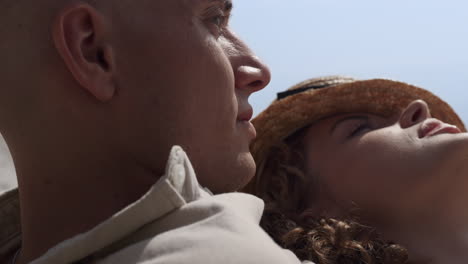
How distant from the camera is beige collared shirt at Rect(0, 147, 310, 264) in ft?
2.67

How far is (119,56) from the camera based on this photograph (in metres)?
1.04

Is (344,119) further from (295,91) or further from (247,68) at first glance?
(247,68)

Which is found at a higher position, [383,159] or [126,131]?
[126,131]

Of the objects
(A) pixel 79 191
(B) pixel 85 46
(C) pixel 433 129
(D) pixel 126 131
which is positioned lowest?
(C) pixel 433 129

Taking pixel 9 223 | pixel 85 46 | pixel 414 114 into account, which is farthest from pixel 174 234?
pixel 414 114

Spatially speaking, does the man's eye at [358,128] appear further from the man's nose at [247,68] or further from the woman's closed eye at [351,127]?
the man's nose at [247,68]

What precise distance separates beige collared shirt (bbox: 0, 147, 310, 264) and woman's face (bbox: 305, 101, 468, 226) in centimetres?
103

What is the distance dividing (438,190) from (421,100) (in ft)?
1.48

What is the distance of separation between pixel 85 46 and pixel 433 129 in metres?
1.35

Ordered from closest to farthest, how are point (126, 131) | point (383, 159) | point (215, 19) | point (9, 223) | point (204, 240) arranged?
point (204, 240) < point (126, 131) < point (215, 19) < point (9, 223) < point (383, 159)

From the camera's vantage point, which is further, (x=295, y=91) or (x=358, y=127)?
(x=295, y=91)

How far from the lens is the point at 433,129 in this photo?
188 centimetres

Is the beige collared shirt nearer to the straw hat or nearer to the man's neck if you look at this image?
the man's neck

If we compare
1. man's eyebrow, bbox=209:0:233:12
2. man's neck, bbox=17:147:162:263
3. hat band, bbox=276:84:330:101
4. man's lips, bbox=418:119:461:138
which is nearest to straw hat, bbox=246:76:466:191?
hat band, bbox=276:84:330:101
